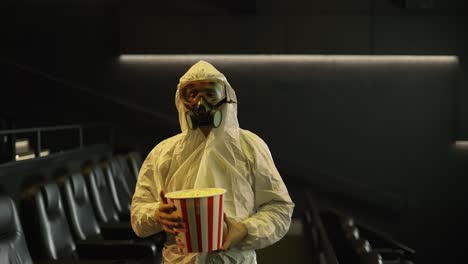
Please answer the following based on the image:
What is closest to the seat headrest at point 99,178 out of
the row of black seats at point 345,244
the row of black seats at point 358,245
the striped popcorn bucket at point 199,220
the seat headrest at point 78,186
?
the seat headrest at point 78,186

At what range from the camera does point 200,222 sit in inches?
46.3

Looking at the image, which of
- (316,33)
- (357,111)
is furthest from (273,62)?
(357,111)

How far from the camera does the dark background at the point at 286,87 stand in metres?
5.54

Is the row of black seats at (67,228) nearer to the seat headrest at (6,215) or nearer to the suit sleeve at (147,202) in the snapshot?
the seat headrest at (6,215)

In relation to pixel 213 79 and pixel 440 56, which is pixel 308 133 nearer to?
pixel 440 56

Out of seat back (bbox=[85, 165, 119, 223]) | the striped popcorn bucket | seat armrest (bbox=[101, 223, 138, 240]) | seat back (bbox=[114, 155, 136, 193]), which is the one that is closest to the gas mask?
the striped popcorn bucket

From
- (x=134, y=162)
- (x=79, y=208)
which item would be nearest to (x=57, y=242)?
(x=79, y=208)

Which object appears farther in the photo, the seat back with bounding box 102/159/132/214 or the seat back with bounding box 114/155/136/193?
the seat back with bounding box 114/155/136/193

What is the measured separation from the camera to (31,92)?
5.69 meters

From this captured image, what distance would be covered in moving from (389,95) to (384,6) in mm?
936

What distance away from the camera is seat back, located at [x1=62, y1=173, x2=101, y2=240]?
115 inches

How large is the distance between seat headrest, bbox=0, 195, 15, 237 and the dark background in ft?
11.6

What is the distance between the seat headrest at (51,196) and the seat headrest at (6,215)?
544mm

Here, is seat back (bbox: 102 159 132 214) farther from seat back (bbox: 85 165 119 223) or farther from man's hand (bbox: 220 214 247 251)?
man's hand (bbox: 220 214 247 251)
